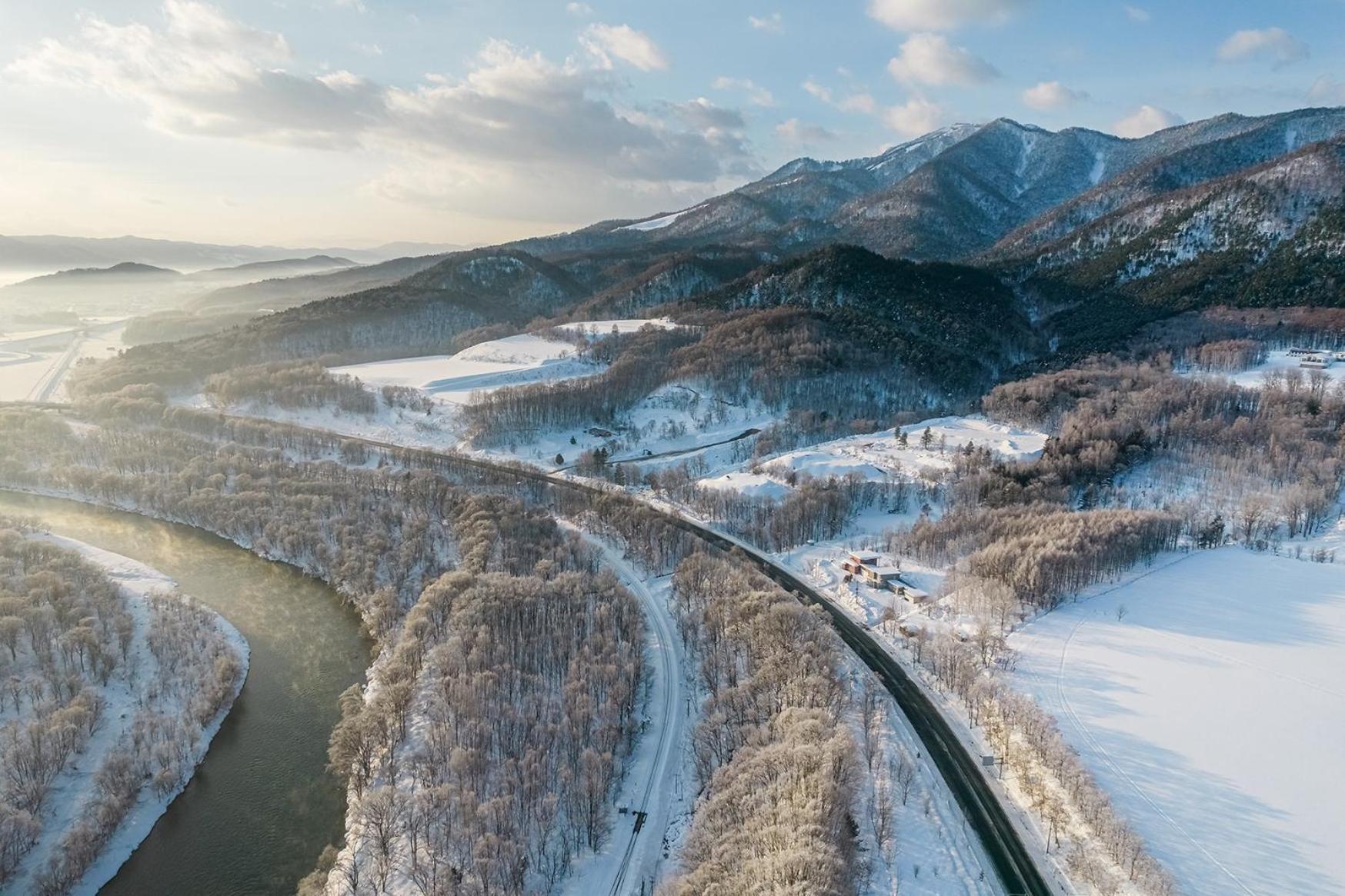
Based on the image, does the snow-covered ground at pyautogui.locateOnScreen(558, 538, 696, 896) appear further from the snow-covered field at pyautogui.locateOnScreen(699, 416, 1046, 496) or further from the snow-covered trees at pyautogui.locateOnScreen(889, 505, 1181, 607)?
the snow-covered field at pyautogui.locateOnScreen(699, 416, 1046, 496)

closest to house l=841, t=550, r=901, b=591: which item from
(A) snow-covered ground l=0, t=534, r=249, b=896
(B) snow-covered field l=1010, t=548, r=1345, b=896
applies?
(B) snow-covered field l=1010, t=548, r=1345, b=896

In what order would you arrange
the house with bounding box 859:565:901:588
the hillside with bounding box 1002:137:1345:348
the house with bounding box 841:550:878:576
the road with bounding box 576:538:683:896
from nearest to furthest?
the road with bounding box 576:538:683:896 → the house with bounding box 859:565:901:588 → the house with bounding box 841:550:878:576 → the hillside with bounding box 1002:137:1345:348

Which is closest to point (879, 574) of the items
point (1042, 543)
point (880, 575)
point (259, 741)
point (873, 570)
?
point (880, 575)

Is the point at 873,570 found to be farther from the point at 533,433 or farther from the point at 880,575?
the point at 533,433

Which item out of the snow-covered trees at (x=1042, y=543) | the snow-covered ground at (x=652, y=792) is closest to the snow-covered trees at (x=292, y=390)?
the snow-covered ground at (x=652, y=792)

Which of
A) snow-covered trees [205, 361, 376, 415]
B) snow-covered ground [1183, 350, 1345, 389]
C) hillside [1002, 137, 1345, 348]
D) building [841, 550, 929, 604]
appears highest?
hillside [1002, 137, 1345, 348]
